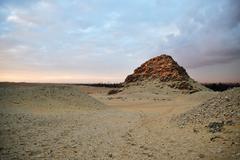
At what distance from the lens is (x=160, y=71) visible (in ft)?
140

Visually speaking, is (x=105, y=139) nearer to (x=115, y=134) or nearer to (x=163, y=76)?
(x=115, y=134)

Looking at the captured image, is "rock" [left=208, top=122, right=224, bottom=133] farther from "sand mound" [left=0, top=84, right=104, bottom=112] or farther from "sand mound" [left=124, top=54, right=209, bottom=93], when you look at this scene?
"sand mound" [left=124, top=54, right=209, bottom=93]

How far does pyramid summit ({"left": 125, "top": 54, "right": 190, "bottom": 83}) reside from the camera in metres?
41.5

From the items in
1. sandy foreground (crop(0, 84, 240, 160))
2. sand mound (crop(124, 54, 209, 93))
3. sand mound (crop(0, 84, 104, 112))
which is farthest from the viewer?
sand mound (crop(124, 54, 209, 93))

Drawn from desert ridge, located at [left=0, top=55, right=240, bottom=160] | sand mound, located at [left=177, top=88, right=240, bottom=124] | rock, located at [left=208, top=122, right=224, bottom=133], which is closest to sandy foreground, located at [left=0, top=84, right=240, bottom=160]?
desert ridge, located at [left=0, top=55, right=240, bottom=160]

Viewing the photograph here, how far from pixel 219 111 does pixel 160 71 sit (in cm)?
3092

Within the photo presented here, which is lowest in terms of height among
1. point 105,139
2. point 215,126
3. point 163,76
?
point 105,139

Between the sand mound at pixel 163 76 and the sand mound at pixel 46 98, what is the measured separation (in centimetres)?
1955

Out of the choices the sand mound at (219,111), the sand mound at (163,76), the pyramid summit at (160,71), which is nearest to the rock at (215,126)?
the sand mound at (219,111)

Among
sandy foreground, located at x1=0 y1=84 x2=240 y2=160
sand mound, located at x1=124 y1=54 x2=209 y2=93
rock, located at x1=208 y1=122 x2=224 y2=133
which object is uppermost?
sand mound, located at x1=124 y1=54 x2=209 y2=93

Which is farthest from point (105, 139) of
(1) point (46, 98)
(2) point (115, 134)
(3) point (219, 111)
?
(1) point (46, 98)

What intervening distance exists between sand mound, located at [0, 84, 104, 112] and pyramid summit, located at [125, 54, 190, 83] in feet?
70.0

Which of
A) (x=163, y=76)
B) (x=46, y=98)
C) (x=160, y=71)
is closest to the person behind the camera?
(x=46, y=98)

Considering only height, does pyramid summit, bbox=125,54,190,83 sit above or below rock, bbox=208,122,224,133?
above
